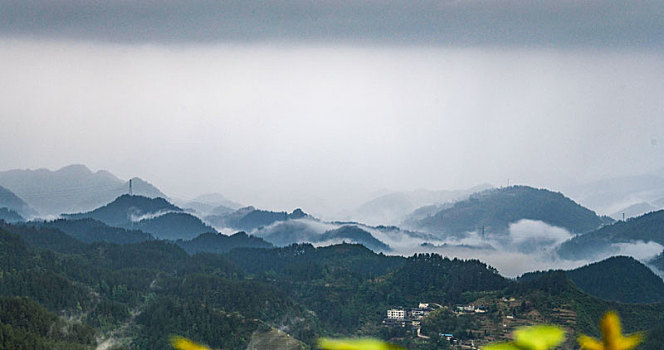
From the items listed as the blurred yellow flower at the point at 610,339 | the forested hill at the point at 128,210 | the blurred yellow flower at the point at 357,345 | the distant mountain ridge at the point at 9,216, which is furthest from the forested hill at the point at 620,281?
the distant mountain ridge at the point at 9,216

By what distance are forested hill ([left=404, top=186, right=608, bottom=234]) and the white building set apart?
94.9 meters

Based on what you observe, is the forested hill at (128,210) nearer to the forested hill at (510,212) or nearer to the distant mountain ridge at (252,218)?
the distant mountain ridge at (252,218)

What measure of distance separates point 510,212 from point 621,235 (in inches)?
1998

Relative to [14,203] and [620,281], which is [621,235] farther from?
[14,203]

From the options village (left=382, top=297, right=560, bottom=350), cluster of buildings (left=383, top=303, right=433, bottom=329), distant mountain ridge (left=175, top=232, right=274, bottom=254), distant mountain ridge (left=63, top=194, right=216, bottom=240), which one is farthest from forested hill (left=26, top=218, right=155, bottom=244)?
village (left=382, top=297, right=560, bottom=350)

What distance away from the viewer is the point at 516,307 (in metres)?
47.1

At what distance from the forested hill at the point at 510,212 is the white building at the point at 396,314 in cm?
9487

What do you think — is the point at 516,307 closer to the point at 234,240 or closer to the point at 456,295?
the point at 456,295

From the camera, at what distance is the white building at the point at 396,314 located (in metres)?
52.9

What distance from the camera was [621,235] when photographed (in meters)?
99.2

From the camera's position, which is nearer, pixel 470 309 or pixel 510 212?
pixel 470 309

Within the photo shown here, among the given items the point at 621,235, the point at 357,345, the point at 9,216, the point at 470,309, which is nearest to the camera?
the point at 357,345

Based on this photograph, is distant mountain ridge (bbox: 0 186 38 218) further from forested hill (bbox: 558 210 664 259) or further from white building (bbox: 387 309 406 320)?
white building (bbox: 387 309 406 320)

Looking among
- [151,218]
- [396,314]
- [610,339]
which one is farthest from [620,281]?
[151,218]
